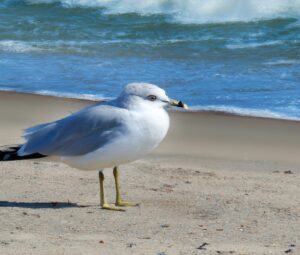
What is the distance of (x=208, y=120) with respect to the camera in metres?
10.3

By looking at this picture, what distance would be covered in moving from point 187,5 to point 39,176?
12709 mm

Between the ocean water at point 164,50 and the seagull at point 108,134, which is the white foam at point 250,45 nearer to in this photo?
the ocean water at point 164,50

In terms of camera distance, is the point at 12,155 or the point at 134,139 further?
the point at 12,155

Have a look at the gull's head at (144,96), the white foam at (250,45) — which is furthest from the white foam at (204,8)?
the gull's head at (144,96)

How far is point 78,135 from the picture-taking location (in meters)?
6.79

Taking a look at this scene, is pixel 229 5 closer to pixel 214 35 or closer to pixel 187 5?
pixel 187 5

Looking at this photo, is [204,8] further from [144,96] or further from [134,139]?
[134,139]

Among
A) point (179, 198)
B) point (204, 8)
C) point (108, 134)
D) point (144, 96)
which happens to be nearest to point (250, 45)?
point (204, 8)

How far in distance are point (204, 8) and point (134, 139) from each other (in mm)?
13223

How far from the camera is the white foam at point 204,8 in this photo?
1844 cm

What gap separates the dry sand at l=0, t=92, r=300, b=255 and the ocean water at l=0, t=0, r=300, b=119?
59.5 inches

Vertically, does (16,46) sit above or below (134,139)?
above

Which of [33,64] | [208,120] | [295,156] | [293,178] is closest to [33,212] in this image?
[293,178]

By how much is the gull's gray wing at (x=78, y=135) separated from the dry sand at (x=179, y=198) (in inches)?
15.3
